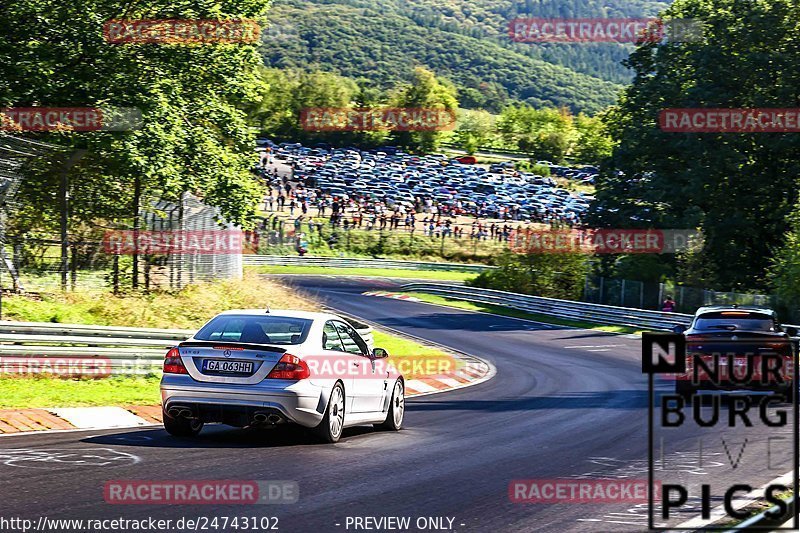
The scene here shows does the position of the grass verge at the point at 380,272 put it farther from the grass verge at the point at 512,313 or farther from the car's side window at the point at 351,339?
the car's side window at the point at 351,339

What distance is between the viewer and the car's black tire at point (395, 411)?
13430 millimetres

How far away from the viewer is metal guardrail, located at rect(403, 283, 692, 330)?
134 feet

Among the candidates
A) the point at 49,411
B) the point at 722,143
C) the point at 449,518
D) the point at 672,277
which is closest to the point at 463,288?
the point at 672,277

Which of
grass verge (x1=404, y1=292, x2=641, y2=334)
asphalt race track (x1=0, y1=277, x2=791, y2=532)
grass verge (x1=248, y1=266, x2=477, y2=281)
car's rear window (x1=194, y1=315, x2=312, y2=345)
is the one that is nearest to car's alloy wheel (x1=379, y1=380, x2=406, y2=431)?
asphalt race track (x1=0, y1=277, x2=791, y2=532)

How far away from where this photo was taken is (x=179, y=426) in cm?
1144

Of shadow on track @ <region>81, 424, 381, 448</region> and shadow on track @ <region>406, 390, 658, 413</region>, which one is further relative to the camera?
shadow on track @ <region>406, 390, 658, 413</region>

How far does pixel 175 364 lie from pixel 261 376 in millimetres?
955

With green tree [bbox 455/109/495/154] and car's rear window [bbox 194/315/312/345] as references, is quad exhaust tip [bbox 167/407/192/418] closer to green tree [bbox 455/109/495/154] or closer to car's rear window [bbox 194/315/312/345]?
car's rear window [bbox 194/315/312/345]

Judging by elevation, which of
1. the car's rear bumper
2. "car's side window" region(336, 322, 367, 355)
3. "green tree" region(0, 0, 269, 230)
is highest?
"green tree" region(0, 0, 269, 230)

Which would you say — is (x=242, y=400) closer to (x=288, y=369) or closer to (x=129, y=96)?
(x=288, y=369)

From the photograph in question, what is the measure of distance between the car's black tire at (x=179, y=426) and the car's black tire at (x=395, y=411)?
A: 271 cm

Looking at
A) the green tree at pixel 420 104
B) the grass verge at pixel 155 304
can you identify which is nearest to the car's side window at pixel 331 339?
the grass verge at pixel 155 304

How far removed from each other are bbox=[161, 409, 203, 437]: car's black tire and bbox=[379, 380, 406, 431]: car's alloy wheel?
2.71 meters

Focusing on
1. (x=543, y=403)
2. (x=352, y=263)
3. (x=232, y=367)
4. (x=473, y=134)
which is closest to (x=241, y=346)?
(x=232, y=367)
